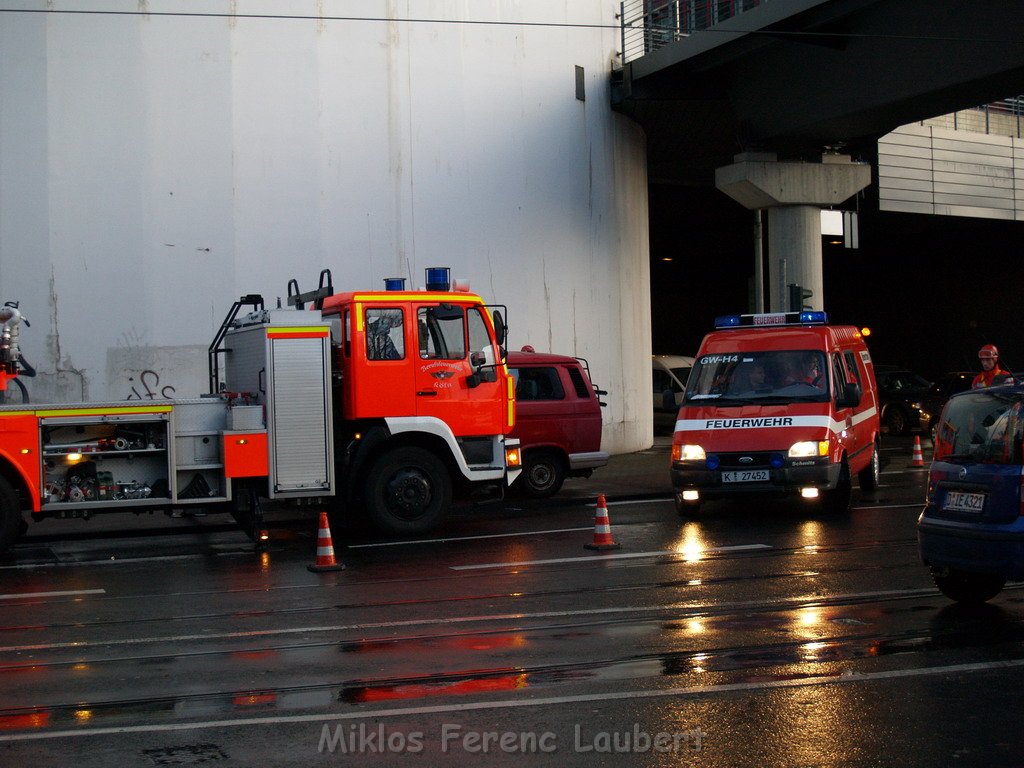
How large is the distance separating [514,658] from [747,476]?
22.3 ft

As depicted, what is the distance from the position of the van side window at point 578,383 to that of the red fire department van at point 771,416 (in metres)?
2.49

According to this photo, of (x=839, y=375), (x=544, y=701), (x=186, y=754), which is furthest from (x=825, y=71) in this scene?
(x=186, y=754)

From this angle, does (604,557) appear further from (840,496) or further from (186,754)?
(186,754)

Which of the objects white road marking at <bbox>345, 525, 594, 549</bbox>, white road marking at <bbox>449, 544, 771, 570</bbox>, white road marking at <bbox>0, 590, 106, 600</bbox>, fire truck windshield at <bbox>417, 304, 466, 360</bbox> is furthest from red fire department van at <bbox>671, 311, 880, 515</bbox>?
white road marking at <bbox>0, 590, 106, 600</bbox>

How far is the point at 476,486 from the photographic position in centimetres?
1380

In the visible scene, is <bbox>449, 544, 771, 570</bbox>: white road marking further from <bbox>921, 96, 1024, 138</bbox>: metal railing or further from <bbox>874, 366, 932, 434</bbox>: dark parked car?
<bbox>921, 96, 1024, 138</bbox>: metal railing

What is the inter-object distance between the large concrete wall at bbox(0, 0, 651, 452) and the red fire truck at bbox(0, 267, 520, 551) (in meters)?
5.64

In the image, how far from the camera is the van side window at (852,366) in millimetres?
15492

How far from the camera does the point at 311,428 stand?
12.9 metres

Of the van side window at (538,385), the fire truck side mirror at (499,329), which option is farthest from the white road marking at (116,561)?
the van side window at (538,385)

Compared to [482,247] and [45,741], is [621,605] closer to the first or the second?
[45,741]

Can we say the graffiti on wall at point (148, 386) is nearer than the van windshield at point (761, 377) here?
No

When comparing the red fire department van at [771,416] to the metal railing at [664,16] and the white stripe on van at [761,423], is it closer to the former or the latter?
the white stripe on van at [761,423]

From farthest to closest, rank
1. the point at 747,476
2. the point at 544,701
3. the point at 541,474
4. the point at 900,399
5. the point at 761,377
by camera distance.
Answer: the point at 900,399 < the point at 541,474 < the point at 761,377 < the point at 747,476 < the point at 544,701
